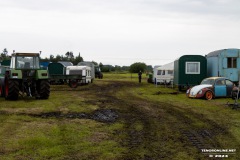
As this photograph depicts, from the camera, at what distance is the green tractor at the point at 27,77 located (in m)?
18.9

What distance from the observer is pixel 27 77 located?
63.7 ft

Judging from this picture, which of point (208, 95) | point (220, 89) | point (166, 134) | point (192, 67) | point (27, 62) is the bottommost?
point (166, 134)

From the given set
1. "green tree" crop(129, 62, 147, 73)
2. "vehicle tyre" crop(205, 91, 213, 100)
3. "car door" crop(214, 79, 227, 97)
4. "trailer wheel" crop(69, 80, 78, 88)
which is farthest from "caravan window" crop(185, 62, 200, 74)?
"green tree" crop(129, 62, 147, 73)

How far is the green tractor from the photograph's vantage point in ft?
62.2

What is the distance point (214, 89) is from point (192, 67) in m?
7.60

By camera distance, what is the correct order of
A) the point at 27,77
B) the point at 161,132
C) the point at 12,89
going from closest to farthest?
the point at 161,132 < the point at 12,89 < the point at 27,77

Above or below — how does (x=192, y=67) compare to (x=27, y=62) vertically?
below

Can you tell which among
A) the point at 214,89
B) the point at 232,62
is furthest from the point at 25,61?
the point at 232,62

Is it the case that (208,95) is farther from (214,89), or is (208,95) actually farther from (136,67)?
(136,67)

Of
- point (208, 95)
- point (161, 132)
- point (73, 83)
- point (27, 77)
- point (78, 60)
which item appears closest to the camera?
point (161, 132)

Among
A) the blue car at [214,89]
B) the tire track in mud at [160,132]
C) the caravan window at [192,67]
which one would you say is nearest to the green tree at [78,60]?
the caravan window at [192,67]

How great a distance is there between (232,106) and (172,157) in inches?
406

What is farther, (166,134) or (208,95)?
(208,95)

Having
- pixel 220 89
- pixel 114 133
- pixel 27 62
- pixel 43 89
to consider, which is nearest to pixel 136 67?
pixel 220 89
